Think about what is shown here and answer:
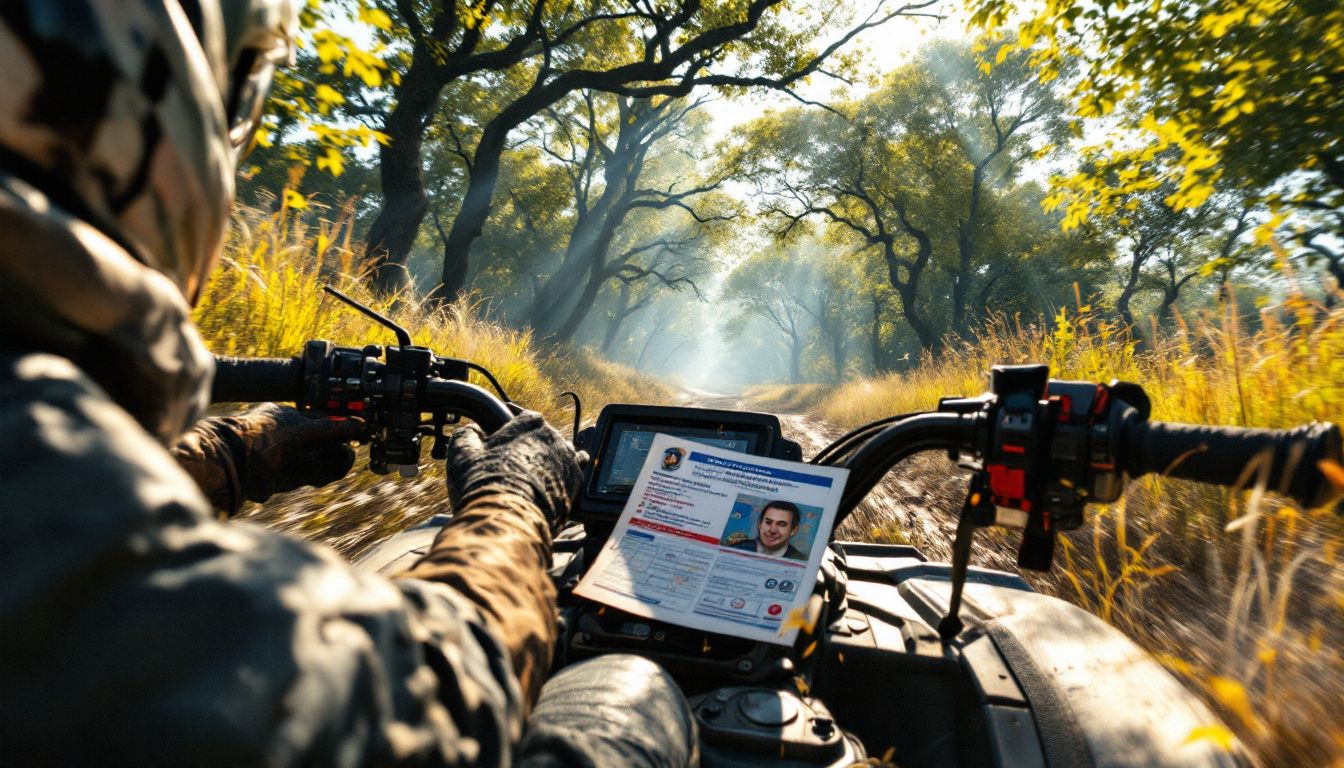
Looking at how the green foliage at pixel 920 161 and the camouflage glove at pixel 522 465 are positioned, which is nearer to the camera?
the camouflage glove at pixel 522 465

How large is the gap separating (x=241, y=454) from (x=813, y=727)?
1575mm

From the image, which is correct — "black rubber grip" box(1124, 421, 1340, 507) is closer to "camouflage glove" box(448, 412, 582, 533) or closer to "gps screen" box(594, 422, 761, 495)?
"gps screen" box(594, 422, 761, 495)

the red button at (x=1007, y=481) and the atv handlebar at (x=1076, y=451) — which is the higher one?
the atv handlebar at (x=1076, y=451)

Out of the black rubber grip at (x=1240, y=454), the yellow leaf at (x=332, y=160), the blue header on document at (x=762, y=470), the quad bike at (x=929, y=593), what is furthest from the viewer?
the yellow leaf at (x=332, y=160)

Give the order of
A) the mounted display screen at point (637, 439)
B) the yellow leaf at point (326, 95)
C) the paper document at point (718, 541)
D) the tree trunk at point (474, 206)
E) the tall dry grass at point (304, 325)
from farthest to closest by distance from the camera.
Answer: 1. the tree trunk at point (474, 206)
2. the yellow leaf at point (326, 95)
3. the tall dry grass at point (304, 325)
4. the mounted display screen at point (637, 439)
5. the paper document at point (718, 541)

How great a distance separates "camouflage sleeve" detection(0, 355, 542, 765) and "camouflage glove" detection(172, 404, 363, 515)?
4.43ft

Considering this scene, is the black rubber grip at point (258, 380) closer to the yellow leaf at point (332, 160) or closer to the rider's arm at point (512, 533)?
the rider's arm at point (512, 533)

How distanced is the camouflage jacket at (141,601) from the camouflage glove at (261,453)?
4.08 feet

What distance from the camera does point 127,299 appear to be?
0.54 meters

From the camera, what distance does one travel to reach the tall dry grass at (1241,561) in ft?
4.34

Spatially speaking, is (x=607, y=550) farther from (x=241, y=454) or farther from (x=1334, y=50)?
(x=1334, y=50)

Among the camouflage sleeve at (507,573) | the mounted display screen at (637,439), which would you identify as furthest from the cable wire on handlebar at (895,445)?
the camouflage sleeve at (507,573)

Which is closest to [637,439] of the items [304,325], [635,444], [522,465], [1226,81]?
[635,444]

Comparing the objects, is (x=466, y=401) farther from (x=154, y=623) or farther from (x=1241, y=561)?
(x=1241, y=561)
